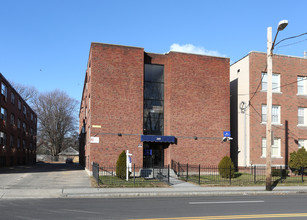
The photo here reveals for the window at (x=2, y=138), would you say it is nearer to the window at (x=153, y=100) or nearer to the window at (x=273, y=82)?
the window at (x=153, y=100)

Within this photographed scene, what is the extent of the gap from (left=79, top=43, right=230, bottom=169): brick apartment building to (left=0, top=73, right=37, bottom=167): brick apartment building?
704 inches

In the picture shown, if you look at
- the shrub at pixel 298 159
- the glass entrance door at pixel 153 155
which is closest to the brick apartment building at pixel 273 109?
the shrub at pixel 298 159

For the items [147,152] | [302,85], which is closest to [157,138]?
[147,152]

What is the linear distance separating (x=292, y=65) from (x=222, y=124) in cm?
908

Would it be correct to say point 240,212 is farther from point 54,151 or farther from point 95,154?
point 54,151

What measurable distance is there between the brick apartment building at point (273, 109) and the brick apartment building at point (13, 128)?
2769cm

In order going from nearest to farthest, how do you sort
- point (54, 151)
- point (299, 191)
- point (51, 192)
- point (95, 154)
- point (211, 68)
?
point (51, 192)
point (299, 191)
point (95, 154)
point (211, 68)
point (54, 151)

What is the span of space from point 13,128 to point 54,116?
30.9 meters

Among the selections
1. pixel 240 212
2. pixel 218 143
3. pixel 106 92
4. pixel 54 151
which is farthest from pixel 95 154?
pixel 54 151

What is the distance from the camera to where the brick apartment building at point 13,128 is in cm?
3926

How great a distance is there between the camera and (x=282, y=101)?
1162 inches

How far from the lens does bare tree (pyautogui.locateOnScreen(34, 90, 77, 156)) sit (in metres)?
75.8

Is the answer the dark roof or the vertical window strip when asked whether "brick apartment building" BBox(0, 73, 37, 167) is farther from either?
the vertical window strip

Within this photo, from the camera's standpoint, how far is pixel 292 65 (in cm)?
3017
